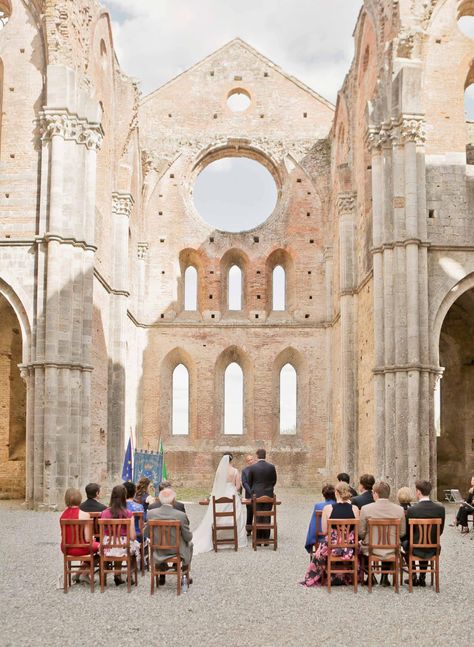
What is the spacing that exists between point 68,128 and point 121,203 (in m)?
5.50

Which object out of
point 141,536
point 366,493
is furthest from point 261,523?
point 141,536

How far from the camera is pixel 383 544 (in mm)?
8938

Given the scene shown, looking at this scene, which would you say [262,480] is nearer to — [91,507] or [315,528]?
[315,528]

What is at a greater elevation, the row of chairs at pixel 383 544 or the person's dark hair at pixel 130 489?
the person's dark hair at pixel 130 489

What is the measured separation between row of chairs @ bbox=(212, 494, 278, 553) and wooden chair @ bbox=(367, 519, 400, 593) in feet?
10.9

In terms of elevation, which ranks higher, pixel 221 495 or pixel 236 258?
pixel 236 258

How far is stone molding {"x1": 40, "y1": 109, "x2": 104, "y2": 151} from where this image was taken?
1930cm

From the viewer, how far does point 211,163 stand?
99.3 ft

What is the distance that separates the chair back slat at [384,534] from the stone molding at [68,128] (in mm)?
13451

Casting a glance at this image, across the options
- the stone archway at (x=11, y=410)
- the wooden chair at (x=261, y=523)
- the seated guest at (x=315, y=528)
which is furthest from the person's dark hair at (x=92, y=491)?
the stone archway at (x=11, y=410)

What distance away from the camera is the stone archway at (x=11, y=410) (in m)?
22.2

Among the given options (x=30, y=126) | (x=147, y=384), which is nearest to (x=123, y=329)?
(x=147, y=384)

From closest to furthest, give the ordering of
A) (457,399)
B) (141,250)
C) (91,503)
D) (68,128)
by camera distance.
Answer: (91,503), (68,128), (457,399), (141,250)

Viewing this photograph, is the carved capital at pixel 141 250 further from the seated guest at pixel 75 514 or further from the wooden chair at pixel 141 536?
the seated guest at pixel 75 514
